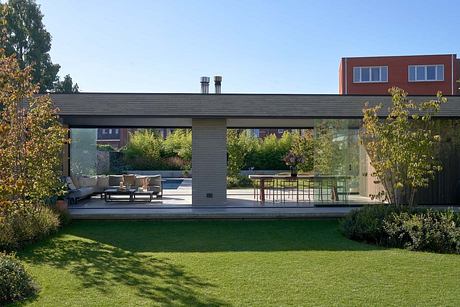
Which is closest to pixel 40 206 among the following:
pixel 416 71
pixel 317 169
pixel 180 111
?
pixel 180 111

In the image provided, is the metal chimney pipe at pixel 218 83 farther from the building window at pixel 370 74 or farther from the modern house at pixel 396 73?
the building window at pixel 370 74

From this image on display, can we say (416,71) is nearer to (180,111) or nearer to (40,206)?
(180,111)

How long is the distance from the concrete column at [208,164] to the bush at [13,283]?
8.39 meters

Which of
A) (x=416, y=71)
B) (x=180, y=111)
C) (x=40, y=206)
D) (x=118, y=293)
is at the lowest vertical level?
(x=118, y=293)

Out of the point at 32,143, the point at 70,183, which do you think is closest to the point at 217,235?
the point at 32,143

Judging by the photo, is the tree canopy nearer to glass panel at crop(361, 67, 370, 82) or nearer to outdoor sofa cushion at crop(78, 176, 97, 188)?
outdoor sofa cushion at crop(78, 176, 97, 188)

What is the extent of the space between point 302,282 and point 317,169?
861 cm

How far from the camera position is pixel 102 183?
18547 millimetres

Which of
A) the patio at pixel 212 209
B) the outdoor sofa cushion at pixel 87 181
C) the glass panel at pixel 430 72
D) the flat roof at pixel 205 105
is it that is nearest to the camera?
the patio at pixel 212 209

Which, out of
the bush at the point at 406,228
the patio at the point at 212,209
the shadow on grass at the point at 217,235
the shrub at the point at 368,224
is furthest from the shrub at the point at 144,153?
the bush at the point at 406,228

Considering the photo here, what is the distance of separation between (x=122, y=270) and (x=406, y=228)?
18.6 feet

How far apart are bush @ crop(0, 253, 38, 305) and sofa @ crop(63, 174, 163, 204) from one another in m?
9.05

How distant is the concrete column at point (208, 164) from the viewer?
14859 mm

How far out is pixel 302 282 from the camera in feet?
22.7
